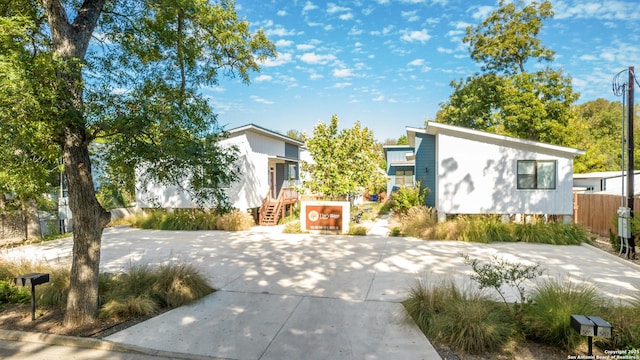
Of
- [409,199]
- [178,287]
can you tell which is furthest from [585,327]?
[409,199]

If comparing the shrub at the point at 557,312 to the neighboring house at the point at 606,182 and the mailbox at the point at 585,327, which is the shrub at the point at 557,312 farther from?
the neighboring house at the point at 606,182

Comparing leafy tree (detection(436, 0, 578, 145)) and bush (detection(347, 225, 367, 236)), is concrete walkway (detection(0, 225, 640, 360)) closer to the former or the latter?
bush (detection(347, 225, 367, 236))

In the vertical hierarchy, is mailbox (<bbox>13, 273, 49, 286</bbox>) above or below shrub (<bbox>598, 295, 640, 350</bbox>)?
above

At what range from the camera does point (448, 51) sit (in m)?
19.4

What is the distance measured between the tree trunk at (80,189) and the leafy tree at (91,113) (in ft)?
0.04

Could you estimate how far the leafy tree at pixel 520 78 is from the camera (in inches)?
715

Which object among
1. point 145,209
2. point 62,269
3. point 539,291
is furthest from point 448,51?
point 62,269

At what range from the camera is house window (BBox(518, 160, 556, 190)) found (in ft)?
42.3

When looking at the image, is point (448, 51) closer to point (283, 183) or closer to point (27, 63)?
point (283, 183)

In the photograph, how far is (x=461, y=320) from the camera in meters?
4.46

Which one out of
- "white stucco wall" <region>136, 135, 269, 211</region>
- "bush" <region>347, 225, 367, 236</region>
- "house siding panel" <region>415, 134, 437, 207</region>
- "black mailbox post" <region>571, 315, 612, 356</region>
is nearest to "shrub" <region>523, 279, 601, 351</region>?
"black mailbox post" <region>571, 315, 612, 356</region>

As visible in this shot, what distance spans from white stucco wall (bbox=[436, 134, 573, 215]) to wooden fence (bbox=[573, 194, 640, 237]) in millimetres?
1261

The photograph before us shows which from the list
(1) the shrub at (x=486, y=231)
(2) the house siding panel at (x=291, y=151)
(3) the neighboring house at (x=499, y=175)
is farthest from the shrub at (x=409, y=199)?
(2) the house siding panel at (x=291, y=151)

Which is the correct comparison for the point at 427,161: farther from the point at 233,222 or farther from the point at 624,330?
the point at 624,330
